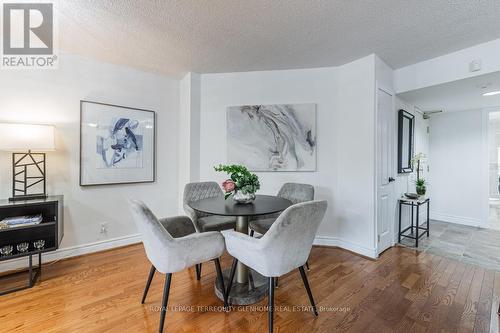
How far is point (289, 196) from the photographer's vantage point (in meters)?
2.66

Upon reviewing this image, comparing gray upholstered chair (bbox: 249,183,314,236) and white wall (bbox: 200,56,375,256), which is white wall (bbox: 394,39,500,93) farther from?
gray upholstered chair (bbox: 249,183,314,236)

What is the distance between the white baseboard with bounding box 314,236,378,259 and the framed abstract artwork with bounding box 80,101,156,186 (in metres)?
2.50

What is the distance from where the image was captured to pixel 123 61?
2846mm

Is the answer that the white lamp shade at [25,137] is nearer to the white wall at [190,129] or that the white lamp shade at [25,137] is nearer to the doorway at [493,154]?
the white wall at [190,129]

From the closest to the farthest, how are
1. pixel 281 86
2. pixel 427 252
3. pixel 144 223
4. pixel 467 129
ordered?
pixel 144 223
pixel 427 252
pixel 281 86
pixel 467 129

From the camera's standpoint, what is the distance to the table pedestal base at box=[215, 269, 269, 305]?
182cm

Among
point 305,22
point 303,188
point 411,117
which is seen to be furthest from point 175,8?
point 411,117

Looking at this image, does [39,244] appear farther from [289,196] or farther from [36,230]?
[289,196]

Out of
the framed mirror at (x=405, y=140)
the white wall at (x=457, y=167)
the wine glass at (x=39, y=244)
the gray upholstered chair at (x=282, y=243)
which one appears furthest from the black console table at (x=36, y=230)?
the white wall at (x=457, y=167)

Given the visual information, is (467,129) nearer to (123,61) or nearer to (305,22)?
(305,22)

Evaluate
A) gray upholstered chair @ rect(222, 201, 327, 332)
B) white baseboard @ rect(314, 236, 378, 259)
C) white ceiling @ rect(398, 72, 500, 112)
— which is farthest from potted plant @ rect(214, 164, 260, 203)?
white ceiling @ rect(398, 72, 500, 112)

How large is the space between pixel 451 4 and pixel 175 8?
2189mm

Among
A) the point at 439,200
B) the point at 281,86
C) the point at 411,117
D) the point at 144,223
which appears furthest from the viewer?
the point at 439,200

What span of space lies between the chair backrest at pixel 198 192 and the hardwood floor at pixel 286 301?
0.73 m
